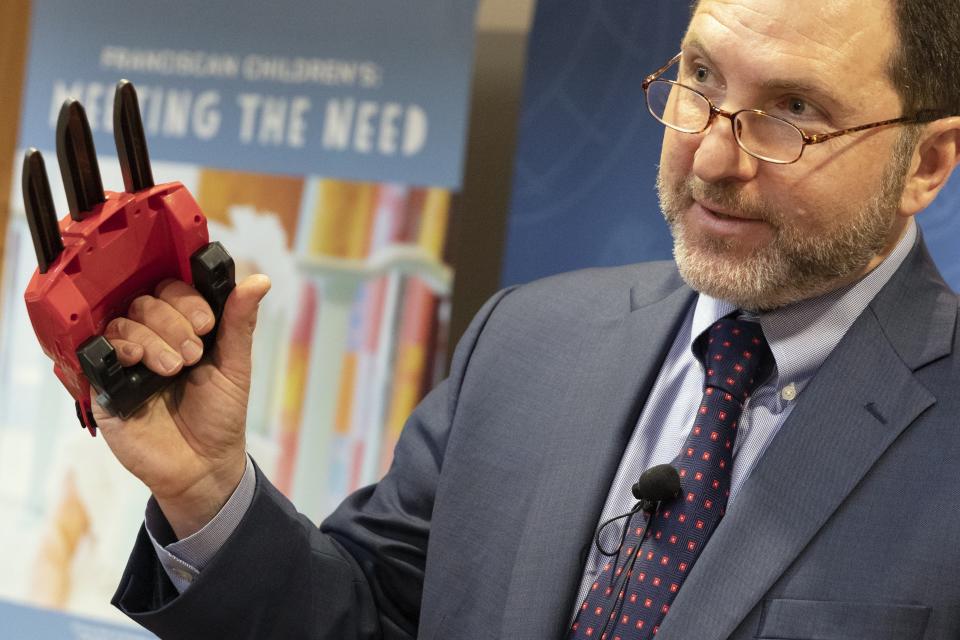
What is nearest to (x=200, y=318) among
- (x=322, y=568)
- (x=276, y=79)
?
(x=322, y=568)

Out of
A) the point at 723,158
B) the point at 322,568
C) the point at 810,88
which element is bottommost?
the point at 322,568

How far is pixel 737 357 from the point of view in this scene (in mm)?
1607

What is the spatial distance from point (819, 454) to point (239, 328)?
814 mm

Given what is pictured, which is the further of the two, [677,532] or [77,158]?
[677,532]

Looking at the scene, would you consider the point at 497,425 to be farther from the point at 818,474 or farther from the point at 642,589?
A: the point at 818,474

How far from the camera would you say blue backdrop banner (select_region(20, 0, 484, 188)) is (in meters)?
2.87

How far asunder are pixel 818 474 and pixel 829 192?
1.31 feet

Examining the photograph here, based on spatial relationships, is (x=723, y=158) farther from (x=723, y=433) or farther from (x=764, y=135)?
(x=723, y=433)

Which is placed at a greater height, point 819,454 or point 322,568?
point 819,454

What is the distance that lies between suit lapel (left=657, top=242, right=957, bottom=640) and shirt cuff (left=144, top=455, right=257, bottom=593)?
620 mm

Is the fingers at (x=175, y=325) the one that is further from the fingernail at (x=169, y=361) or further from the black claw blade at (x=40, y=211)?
the black claw blade at (x=40, y=211)

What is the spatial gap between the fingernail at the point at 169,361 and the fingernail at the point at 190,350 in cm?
2

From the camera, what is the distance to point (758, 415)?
158 centimetres

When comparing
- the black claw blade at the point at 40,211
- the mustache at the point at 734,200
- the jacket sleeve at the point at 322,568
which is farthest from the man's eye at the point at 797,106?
the black claw blade at the point at 40,211
